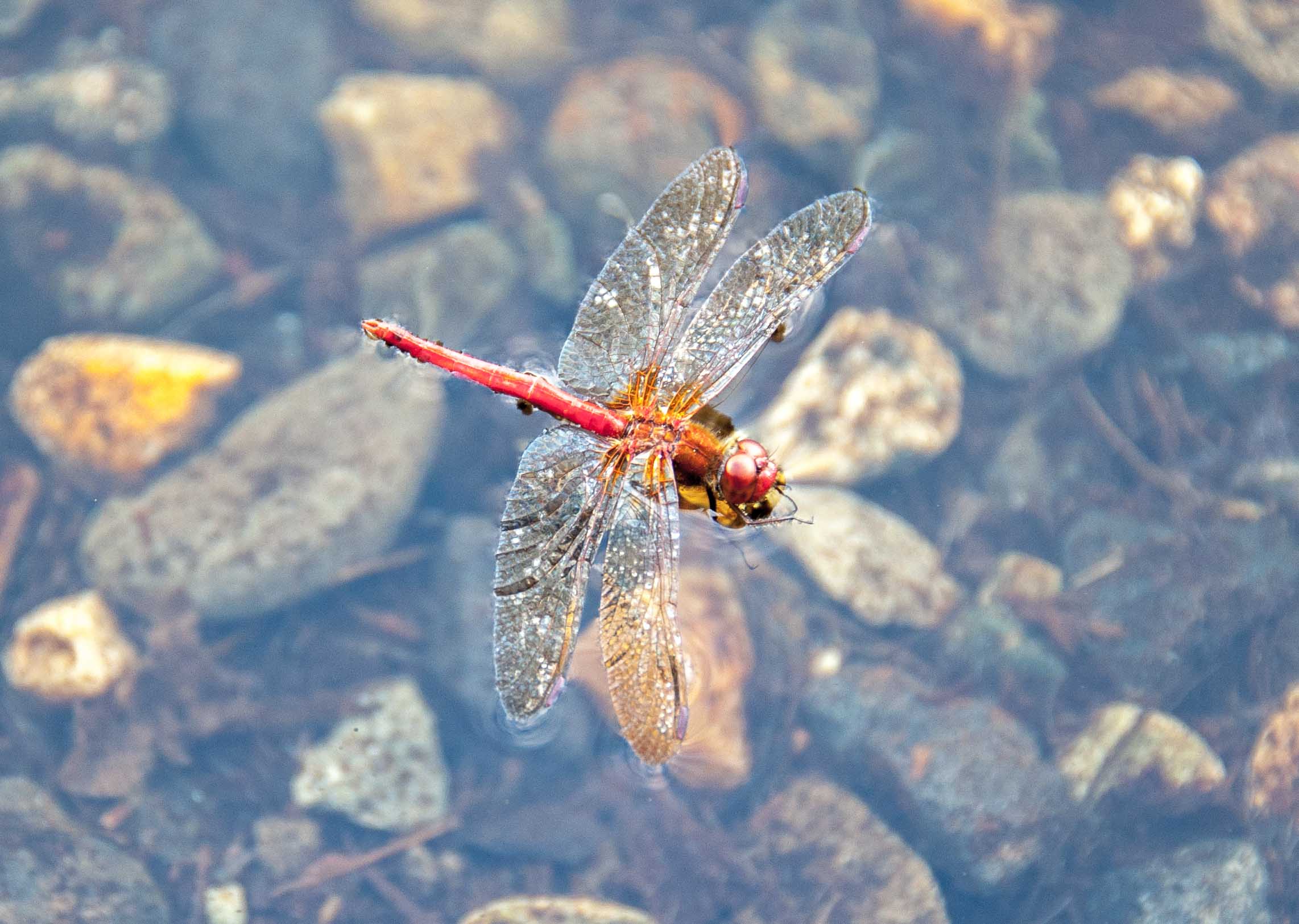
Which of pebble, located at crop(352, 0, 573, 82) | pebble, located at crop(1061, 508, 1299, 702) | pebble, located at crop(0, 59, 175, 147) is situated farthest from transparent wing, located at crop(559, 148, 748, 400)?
pebble, located at crop(0, 59, 175, 147)

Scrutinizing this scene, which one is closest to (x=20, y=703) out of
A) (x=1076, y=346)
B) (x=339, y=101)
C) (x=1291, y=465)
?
(x=339, y=101)

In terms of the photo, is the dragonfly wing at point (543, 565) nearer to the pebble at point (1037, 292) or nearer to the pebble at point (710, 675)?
the pebble at point (710, 675)

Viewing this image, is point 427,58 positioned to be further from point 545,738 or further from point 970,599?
point 970,599

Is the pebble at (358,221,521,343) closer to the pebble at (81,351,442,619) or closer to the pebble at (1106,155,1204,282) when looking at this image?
the pebble at (81,351,442,619)

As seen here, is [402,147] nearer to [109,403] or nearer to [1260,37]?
[109,403]

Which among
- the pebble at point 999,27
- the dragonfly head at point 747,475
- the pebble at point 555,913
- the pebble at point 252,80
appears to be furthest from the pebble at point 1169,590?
the pebble at point 252,80
